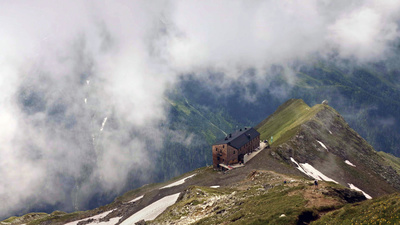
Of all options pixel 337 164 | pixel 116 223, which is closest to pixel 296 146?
pixel 337 164

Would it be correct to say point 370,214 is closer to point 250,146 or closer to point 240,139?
point 240,139

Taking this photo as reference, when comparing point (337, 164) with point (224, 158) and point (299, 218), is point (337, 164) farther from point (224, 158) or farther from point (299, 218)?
point (299, 218)

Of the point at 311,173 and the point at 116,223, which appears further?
Result: the point at 311,173

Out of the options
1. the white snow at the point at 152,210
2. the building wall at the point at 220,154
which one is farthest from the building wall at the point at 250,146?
the white snow at the point at 152,210

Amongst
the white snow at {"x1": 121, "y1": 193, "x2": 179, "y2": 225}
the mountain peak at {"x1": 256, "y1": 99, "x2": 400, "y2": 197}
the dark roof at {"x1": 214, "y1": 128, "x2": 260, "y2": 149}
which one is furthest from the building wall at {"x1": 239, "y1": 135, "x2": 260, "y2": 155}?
the white snow at {"x1": 121, "y1": 193, "x2": 179, "y2": 225}

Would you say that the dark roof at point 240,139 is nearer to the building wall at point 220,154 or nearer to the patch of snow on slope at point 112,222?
the building wall at point 220,154

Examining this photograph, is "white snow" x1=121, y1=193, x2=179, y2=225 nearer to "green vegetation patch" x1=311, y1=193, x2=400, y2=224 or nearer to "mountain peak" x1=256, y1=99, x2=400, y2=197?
"mountain peak" x1=256, y1=99, x2=400, y2=197

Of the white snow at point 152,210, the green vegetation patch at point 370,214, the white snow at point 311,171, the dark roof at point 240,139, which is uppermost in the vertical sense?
the dark roof at point 240,139

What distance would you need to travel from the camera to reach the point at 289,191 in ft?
200

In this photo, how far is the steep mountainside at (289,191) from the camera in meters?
46.8

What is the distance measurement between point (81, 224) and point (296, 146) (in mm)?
103841

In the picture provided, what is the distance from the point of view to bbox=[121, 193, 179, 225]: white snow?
3893 inches

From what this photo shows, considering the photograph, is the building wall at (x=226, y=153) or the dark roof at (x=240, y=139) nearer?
the building wall at (x=226, y=153)

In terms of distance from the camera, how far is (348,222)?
39.2m
